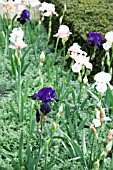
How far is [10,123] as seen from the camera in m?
2.50

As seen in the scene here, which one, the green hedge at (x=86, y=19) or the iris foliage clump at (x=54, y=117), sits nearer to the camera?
the iris foliage clump at (x=54, y=117)

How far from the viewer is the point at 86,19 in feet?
12.3

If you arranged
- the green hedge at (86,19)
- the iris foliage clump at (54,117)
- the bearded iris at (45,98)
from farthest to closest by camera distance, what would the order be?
the green hedge at (86,19)
the iris foliage clump at (54,117)
the bearded iris at (45,98)

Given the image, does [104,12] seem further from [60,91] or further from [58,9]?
[60,91]

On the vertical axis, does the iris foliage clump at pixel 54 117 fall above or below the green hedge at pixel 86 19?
below

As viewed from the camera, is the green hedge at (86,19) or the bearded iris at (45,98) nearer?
the bearded iris at (45,98)

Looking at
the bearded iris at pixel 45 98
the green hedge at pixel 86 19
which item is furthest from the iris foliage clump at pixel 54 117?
the green hedge at pixel 86 19

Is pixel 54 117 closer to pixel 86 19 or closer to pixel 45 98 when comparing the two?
pixel 45 98

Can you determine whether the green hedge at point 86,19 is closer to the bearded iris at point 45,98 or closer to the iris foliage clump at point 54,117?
the iris foliage clump at point 54,117

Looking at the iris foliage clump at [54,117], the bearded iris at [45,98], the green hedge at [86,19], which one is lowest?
the iris foliage clump at [54,117]

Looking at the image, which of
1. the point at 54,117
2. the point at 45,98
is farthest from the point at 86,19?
the point at 45,98

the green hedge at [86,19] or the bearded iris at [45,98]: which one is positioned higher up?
the green hedge at [86,19]

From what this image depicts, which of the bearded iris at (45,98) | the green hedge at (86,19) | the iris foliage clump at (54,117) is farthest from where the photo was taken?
the green hedge at (86,19)

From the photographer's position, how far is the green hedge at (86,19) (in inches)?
134
